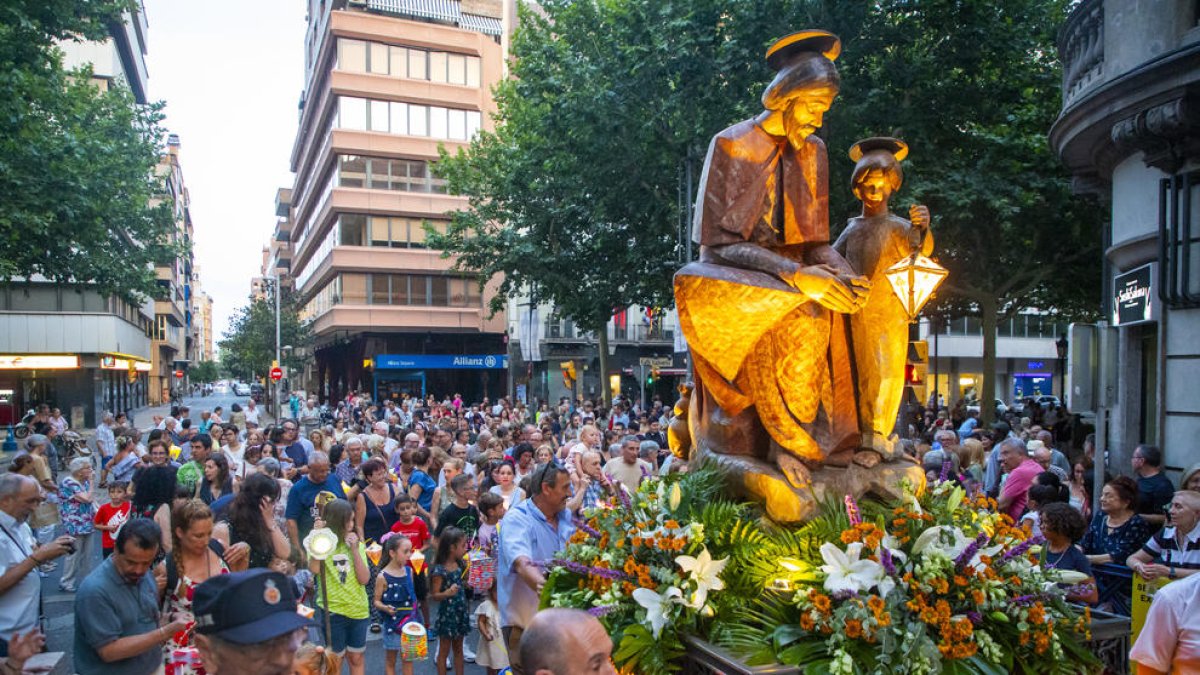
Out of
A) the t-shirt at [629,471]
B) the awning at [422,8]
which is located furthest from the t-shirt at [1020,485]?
the awning at [422,8]

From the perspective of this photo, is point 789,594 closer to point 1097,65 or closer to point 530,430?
point 530,430

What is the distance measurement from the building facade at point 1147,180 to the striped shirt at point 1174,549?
4933 millimetres

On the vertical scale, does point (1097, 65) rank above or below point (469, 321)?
above

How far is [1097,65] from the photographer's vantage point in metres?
11.9

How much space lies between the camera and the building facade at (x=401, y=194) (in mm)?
43250

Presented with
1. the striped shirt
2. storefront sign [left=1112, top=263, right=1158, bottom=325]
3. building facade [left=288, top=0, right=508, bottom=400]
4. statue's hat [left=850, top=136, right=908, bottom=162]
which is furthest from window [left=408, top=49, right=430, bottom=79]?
the striped shirt

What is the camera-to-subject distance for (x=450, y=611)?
718 cm

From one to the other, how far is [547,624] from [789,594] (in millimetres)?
1768

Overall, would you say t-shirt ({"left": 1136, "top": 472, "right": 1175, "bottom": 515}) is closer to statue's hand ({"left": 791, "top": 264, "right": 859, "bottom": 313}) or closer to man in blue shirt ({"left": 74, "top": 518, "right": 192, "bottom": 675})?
statue's hand ({"left": 791, "top": 264, "right": 859, "bottom": 313})

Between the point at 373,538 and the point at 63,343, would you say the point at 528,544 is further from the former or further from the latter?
the point at 63,343

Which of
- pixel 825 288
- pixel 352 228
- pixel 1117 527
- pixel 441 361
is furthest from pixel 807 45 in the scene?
pixel 352 228

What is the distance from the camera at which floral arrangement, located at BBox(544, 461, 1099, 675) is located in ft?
12.9

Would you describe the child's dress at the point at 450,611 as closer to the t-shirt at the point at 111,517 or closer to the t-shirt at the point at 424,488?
the t-shirt at the point at 424,488

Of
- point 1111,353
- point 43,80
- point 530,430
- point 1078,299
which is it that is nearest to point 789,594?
point 1111,353
